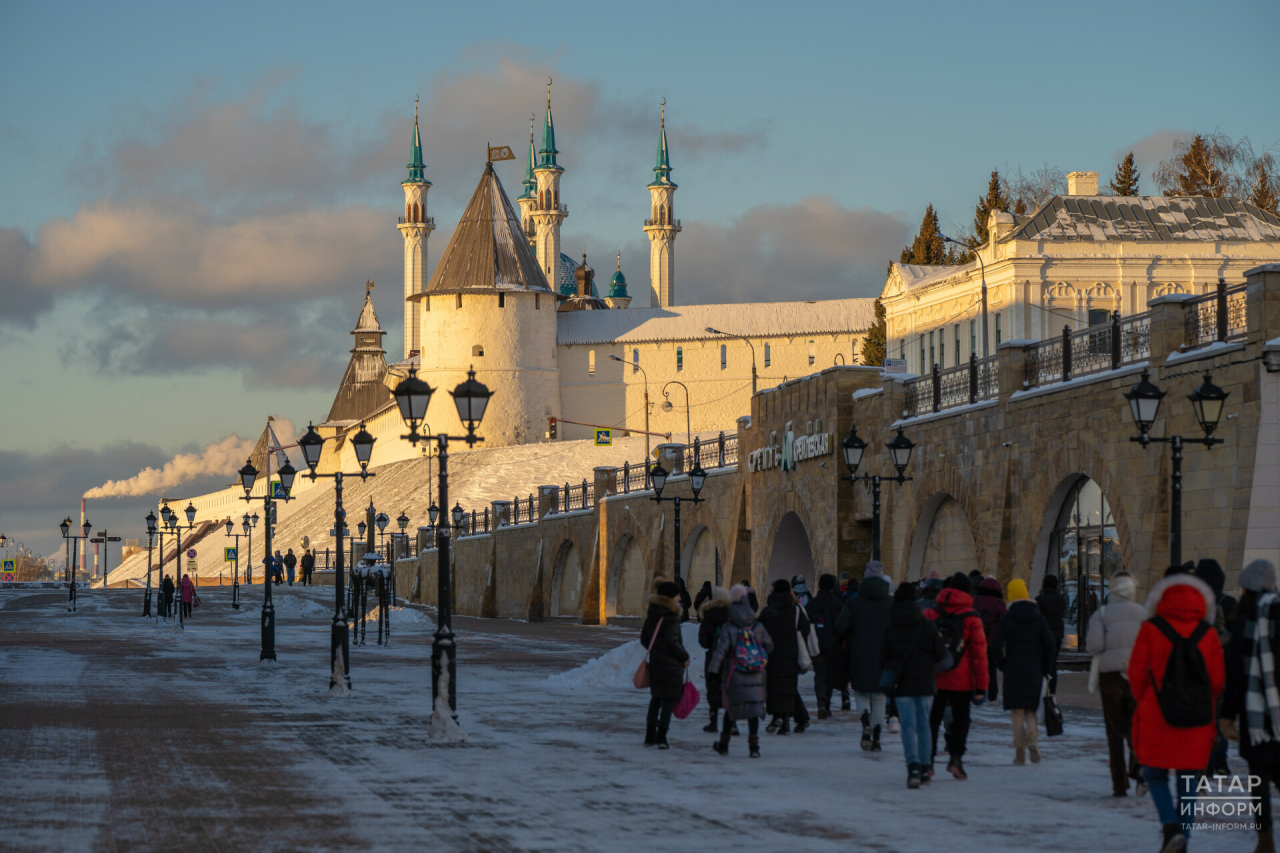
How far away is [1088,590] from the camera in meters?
22.9

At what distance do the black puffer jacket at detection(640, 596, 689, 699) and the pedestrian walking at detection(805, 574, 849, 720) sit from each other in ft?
8.75

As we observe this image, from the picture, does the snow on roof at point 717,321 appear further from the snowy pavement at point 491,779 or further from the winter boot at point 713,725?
the winter boot at point 713,725

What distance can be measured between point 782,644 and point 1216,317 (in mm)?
8457

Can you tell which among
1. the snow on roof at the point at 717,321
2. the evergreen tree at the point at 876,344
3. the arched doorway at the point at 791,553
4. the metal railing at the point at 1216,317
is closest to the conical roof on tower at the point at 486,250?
the snow on roof at the point at 717,321

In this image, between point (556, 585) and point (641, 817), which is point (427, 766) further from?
point (556, 585)

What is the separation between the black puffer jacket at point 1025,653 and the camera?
1221 cm

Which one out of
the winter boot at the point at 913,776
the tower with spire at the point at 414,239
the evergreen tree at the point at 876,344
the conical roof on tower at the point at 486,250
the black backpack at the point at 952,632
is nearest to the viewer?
the winter boot at the point at 913,776

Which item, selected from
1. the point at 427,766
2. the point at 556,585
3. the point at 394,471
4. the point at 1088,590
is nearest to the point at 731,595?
the point at 427,766

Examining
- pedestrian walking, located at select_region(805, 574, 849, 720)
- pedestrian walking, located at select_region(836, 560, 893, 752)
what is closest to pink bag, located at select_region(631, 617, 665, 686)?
pedestrian walking, located at select_region(836, 560, 893, 752)

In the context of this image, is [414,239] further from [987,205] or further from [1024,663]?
[1024,663]

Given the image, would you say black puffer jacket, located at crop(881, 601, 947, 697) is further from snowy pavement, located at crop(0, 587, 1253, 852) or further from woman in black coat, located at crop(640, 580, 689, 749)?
woman in black coat, located at crop(640, 580, 689, 749)

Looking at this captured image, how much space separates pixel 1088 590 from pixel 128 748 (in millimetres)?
13994

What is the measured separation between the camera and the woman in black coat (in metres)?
13.5

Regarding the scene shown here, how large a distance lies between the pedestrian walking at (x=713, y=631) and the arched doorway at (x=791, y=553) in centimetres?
1952
